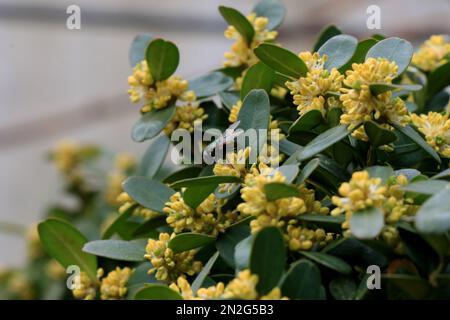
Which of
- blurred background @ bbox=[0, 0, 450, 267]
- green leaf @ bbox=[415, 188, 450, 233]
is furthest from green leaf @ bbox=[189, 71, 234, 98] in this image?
blurred background @ bbox=[0, 0, 450, 267]

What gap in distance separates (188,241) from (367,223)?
0.19m

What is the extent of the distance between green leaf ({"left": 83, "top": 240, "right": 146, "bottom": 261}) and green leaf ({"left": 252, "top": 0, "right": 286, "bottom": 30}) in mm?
341

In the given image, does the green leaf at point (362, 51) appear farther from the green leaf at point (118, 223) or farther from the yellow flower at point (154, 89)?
the green leaf at point (118, 223)

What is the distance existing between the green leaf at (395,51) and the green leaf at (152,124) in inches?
9.0

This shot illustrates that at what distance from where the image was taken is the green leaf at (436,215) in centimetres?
49

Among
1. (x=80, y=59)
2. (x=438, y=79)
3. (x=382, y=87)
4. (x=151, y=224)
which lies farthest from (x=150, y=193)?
(x=80, y=59)

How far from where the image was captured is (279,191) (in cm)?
55

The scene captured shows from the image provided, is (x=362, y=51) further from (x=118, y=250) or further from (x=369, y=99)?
(x=118, y=250)

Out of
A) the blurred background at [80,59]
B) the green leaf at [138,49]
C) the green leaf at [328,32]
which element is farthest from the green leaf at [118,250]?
the blurred background at [80,59]

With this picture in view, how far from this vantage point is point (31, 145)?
3.03 m

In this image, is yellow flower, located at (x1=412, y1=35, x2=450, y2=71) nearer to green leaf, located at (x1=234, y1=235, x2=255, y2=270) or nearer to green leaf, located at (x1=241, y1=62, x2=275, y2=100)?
green leaf, located at (x1=241, y1=62, x2=275, y2=100)

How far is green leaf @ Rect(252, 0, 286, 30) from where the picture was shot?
88 cm

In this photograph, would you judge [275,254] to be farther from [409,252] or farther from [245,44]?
[245,44]

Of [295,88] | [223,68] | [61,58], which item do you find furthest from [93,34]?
[295,88]
